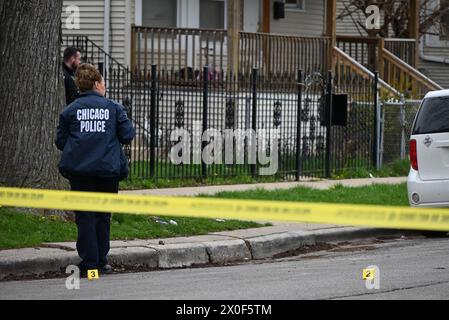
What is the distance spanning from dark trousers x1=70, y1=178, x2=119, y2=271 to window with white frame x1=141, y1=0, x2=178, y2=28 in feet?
43.6

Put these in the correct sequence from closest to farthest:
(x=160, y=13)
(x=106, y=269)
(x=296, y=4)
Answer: (x=106, y=269), (x=160, y=13), (x=296, y=4)

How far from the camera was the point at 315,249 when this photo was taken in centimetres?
1342

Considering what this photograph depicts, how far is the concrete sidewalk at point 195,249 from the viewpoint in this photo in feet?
35.2

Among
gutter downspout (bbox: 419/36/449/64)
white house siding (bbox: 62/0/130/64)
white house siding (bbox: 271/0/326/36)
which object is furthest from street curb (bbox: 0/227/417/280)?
gutter downspout (bbox: 419/36/449/64)

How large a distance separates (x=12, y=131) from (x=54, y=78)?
76 centimetres

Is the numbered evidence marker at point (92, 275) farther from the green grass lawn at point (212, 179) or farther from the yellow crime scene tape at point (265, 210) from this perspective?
the green grass lawn at point (212, 179)

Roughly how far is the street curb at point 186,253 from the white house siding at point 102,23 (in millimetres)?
9422

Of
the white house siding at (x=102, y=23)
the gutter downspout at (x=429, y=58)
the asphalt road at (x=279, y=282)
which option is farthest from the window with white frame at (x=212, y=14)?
the asphalt road at (x=279, y=282)

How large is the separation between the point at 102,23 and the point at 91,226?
13.2 m

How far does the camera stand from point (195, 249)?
39.4 ft

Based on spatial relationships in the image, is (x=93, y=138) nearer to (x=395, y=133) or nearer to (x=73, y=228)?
(x=73, y=228)

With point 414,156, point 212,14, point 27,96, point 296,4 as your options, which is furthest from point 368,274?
point 296,4

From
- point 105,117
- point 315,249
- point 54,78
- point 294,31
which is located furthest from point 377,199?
point 294,31
